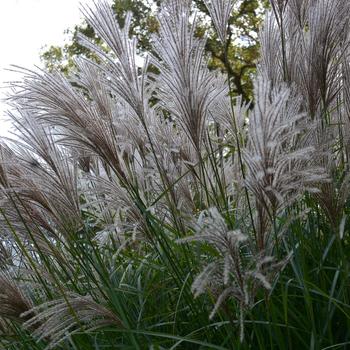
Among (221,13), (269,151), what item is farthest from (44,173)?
(269,151)

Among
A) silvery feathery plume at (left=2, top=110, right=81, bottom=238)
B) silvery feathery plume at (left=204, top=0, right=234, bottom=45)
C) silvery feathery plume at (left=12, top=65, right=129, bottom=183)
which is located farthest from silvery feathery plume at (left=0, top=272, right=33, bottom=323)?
silvery feathery plume at (left=204, top=0, right=234, bottom=45)

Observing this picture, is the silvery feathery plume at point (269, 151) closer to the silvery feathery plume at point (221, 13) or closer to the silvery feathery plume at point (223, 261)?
the silvery feathery plume at point (223, 261)

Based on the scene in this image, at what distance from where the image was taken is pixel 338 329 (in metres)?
2.11

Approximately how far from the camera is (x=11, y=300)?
1960 millimetres

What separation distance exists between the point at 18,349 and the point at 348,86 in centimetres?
157

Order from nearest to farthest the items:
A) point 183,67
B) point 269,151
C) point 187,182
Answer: point 269,151, point 183,67, point 187,182

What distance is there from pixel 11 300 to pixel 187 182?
878 millimetres

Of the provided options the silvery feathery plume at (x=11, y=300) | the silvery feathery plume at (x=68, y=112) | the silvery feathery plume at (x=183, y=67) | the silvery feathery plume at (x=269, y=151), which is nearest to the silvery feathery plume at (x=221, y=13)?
the silvery feathery plume at (x=183, y=67)

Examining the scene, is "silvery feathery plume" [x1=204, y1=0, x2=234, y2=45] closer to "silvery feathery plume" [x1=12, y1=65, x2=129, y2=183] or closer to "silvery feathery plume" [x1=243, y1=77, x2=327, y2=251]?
"silvery feathery plume" [x1=12, y1=65, x2=129, y2=183]

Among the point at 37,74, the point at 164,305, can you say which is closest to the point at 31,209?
the point at 37,74

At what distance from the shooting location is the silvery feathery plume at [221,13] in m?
1.98

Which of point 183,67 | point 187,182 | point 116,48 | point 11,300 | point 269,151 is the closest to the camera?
point 269,151

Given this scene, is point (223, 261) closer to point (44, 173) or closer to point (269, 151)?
point (269, 151)

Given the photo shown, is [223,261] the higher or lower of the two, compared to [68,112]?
lower
